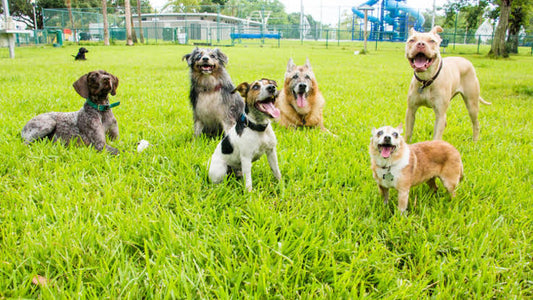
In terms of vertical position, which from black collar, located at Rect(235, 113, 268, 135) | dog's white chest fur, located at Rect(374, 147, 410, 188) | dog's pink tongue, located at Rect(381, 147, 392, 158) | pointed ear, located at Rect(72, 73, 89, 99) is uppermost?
pointed ear, located at Rect(72, 73, 89, 99)

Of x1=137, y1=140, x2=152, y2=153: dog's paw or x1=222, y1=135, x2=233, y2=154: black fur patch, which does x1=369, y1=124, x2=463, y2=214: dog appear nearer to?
x1=222, y1=135, x2=233, y2=154: black fur patch

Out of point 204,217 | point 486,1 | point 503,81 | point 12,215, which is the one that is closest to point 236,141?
point 204,217

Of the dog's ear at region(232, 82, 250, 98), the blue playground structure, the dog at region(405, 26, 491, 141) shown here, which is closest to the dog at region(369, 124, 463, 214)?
the dog's ear at region(232, 82, 250, 98)

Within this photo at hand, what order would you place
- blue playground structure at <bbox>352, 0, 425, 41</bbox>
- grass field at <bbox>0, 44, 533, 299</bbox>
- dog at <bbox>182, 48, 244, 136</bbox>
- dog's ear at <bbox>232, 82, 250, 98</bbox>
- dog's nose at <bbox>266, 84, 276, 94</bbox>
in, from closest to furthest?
grass field at <bbox>0, 44, 533, 299</bbox>, dog's nose at <bbox>266, 84, 276, 94</bbox>, dog's ear at <bbox>232, 82, 250, 98</bbox>, dog at <bbox>182, 48, 244, 136</bbox>, blue playground structure at <bbox>352, 0, 425, 41</bbox>

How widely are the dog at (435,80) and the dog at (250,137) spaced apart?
Result: 82.7 inches

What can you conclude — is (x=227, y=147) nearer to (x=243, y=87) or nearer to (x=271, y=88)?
(x=243, y=87)

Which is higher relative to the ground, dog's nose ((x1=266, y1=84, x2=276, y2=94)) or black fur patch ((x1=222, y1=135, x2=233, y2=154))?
dog's nose ((x1=266, y1=84, x2=276, y2=94))

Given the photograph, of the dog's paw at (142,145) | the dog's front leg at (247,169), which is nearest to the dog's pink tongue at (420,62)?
the dog's front leg at (247,169)

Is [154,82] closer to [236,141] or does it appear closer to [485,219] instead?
[236,141]

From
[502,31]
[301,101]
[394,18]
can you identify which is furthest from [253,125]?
[394,18]

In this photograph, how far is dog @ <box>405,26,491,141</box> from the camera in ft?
13.2

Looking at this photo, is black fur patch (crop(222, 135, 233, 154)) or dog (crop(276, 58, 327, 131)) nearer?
black fur patch (crop(222, 135, 233, 154))

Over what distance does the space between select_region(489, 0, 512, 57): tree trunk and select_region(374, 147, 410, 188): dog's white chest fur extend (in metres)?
23.8

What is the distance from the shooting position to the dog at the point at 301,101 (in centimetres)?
560
